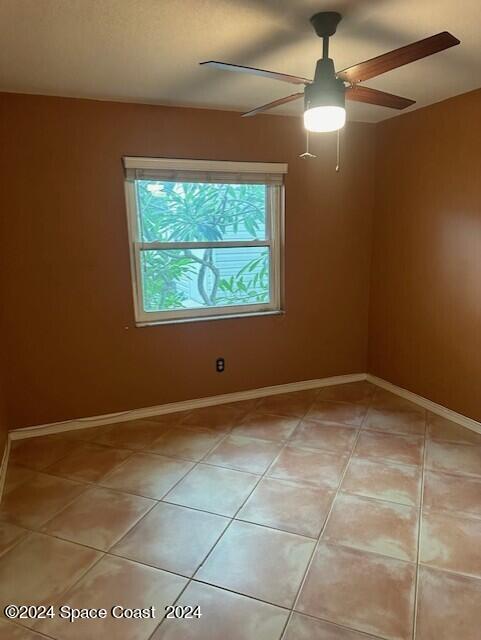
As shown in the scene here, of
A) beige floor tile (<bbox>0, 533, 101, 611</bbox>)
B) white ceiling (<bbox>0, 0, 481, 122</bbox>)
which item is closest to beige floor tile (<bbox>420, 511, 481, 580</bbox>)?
beige floor tile (<bbox>0, 533, 101, 611</bbox>)

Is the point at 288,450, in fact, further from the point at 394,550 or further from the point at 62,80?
the point at 62,80

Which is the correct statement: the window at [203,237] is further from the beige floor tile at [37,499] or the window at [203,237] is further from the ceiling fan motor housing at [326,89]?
the ceiling fan motor housing at [326,89]

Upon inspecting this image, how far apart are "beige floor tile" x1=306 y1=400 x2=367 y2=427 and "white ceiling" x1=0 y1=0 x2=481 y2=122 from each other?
89.6 inches

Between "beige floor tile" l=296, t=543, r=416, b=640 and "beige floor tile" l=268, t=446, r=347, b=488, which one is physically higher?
"beige floor tile" l=268, t=446, r=347, b=488

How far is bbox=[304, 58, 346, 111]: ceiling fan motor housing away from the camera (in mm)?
1847

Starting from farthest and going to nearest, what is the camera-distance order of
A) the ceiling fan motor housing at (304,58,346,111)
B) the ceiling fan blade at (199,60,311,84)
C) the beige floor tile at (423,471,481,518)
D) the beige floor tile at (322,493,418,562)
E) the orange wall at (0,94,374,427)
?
the orange wall at (0,94,374,427), the beige floor tile at (423,471,481,518), the beige floor tile at (322,493,418,562), the ceiling fan motor housing at (304,58,346,111), the ceiling fan blade at (199,60,311,84)

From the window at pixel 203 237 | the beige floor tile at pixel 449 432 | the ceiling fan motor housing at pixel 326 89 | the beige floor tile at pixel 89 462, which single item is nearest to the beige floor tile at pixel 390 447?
the beige floor tile at pixel 449 432

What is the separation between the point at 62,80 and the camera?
100.0 inches

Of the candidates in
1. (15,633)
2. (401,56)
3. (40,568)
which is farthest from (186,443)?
(401,56)

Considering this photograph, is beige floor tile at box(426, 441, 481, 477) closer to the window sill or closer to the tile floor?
the tile floor

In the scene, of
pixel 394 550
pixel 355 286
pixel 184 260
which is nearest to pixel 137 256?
pixel 184 260

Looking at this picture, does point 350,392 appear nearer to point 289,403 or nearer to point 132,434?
point 289,403

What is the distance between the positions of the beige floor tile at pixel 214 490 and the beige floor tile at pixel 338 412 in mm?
970

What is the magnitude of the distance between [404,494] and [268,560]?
89cm
